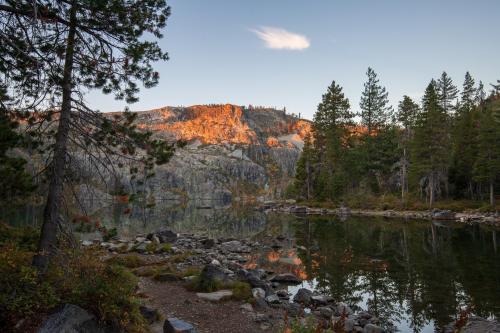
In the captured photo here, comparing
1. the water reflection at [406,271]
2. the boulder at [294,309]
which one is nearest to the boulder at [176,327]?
the boulder at [294,309]

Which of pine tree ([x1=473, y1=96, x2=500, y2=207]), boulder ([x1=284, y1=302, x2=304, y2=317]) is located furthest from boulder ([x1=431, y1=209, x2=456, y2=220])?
boulder ([x1=284, y1=302, x2=304, y2=317])

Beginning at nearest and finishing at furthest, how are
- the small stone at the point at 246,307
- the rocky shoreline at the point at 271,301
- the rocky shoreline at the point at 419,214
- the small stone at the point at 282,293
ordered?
the rocky shoreline at the point at 271,301 < the small stone at the point at 246,307 < the small stone at the point at 282,293 < the rocky shoreline at the point at 419,214

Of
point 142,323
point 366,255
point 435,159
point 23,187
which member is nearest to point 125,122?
point 23,187

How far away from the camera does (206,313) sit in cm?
1073

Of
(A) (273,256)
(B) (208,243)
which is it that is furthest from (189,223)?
(A) (273,256)

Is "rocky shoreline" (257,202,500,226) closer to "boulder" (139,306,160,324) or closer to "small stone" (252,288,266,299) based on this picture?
"small stone" (252,288,266,299)

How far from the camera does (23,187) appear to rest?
10.9 metres

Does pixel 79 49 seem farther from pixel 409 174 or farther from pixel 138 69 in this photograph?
pixel 409 174

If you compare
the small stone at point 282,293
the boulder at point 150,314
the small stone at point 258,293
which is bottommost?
the small stone at point 282,293

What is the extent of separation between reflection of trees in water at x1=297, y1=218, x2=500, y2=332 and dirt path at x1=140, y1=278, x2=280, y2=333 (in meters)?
5.12

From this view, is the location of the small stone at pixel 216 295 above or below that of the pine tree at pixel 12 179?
below

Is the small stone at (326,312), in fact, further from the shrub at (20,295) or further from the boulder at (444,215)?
the boulder at (444,215)

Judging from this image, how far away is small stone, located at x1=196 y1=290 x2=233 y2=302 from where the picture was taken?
12.0 m

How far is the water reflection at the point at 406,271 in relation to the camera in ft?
43.1
